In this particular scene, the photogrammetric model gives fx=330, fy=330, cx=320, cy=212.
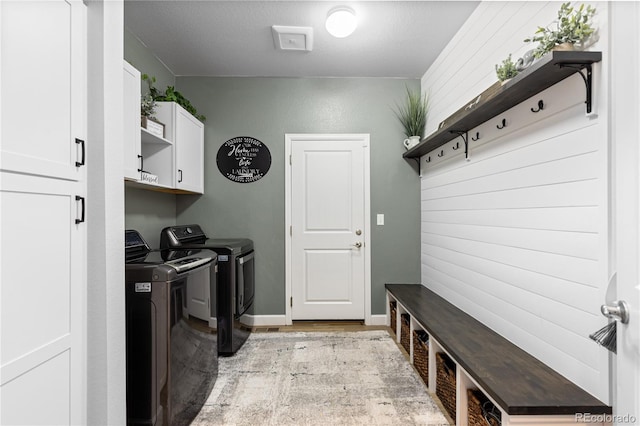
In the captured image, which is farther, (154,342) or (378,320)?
(378,320)

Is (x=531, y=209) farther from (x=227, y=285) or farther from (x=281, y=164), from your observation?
(x=281, y=164)

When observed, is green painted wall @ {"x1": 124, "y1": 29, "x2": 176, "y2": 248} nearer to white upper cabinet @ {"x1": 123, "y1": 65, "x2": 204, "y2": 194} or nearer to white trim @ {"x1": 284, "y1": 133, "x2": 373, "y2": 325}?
white upper cabinet @ {"x1": 123, "y1": 65, "x2": 204, "y2": 194}

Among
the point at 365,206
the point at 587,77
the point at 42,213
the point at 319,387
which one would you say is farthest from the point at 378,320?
the point at 42,213

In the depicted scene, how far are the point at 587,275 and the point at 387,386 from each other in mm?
1472

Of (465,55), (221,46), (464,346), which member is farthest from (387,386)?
(221,46)

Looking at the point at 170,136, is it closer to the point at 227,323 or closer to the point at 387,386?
the point at 227,323

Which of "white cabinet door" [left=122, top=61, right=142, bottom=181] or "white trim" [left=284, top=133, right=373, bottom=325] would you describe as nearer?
"white cabinet door" [left=122, top=61, right=142, bottom=181]

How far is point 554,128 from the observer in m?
1.59

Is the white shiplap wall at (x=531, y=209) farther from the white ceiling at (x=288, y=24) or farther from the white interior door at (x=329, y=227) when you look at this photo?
the white interior door at (x=329, y=227)

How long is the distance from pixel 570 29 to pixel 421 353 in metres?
2.11

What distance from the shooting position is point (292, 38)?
108 inches

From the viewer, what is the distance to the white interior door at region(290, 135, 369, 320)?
3607mm

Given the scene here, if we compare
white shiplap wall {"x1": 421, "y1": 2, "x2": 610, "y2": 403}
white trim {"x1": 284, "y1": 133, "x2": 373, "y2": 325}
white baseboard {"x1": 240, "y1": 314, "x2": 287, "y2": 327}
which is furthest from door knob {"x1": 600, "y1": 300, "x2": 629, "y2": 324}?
white baseboard {"x1": 240, "y1": 314, "x2": 287, "y2": 327}

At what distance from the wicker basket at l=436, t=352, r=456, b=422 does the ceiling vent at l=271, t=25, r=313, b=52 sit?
2590 millimetres
